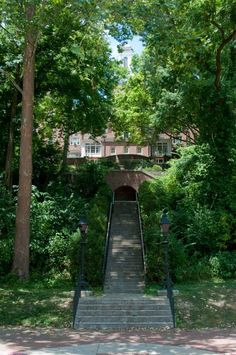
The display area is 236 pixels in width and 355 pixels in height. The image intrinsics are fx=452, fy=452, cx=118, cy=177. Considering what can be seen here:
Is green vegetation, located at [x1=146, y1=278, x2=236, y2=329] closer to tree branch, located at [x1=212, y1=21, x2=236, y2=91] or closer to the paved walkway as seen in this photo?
the paved walkway

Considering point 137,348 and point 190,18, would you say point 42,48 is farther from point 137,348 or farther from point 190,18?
point 137,348

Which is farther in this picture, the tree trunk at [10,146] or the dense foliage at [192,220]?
the tree trunk at [10,146]

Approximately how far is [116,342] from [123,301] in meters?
3.51

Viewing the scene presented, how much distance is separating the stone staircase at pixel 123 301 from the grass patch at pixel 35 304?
0.63 m

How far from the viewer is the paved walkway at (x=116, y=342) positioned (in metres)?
10.4

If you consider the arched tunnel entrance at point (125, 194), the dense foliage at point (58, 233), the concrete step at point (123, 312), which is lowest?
the concrete step at point (123, 312)

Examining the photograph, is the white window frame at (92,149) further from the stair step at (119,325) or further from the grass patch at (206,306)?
the stair step at (119,325)

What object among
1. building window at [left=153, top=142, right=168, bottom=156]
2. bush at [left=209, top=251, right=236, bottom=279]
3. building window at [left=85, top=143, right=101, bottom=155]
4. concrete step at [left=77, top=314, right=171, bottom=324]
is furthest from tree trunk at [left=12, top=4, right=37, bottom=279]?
building window at [left=85, top=143, right=101, bottom=155]

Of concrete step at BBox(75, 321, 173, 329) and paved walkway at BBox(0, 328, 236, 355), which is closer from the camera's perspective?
paved walkway at BBox(0, 328, 236, 355)

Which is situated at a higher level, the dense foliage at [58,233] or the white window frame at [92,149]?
the white window frame at [92,149]

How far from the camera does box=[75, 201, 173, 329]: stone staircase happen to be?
1384 cm

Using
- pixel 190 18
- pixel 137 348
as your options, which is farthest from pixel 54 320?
pixel 190 18

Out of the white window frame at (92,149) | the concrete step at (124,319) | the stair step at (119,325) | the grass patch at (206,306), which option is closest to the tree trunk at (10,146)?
the grass patch at (206,306)

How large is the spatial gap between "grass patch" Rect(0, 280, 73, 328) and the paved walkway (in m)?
0.61
